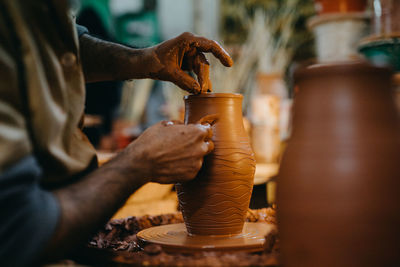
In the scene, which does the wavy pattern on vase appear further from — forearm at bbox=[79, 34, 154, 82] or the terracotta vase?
the terracotta vase

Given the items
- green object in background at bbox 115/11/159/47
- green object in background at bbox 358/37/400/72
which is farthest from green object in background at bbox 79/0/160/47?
green object in background at bbox 358/37/400/72

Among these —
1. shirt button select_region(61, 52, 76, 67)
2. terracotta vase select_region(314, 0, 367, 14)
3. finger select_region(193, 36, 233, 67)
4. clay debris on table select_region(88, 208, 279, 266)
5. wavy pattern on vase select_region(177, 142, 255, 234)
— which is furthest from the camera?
terracotta vase select_region(314, 0, 367, 14)

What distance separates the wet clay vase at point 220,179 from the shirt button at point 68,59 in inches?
22.9

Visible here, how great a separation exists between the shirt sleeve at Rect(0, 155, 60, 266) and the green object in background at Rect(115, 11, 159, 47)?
746cm

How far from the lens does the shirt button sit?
1399 mm

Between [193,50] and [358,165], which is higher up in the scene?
[193,50]

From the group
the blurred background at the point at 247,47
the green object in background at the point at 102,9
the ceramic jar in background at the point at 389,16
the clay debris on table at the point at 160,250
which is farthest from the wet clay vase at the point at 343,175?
the green object in background at the point at 102,9

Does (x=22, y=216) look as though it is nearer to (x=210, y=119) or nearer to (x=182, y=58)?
(x=210, y=119)

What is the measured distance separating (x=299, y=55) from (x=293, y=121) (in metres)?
9.28

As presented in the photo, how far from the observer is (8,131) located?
107 centimetres

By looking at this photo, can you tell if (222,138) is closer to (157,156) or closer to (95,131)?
(157,156)

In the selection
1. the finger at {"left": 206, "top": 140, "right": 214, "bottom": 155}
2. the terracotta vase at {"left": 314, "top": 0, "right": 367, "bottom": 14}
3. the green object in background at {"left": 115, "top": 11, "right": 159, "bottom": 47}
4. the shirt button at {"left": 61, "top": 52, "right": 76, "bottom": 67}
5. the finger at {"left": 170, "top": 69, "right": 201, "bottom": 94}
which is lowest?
the finger at {"left": 206, "top": 140, "right": 214, "bottom": 155}

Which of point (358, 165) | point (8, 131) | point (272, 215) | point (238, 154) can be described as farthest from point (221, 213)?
point (8, 131)

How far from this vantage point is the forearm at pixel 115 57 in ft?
6.39
